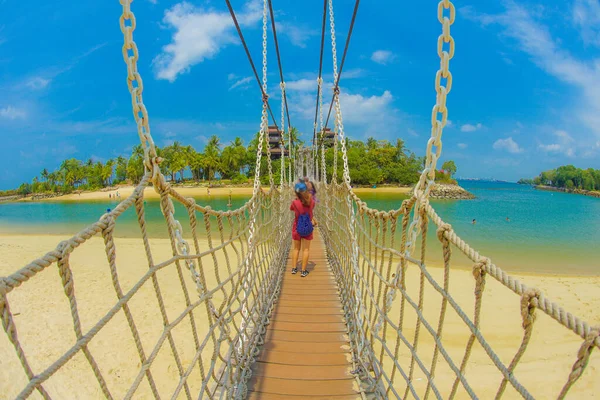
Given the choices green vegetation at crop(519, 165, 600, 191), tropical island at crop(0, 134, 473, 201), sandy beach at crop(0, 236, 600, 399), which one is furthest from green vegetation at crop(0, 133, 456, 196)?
green vegetation at crop(519, 165, 600, 191)

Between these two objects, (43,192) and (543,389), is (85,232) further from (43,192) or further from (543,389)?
(43,192)

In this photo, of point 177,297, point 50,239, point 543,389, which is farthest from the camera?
point 50,239

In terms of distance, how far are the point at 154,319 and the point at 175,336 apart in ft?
2.42

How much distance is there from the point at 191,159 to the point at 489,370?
40.1 metres

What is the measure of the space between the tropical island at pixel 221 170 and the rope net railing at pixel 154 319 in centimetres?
2856

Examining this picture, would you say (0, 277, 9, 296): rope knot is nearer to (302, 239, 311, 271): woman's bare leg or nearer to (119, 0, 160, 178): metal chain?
(119, 0, 160, 178): metal chain

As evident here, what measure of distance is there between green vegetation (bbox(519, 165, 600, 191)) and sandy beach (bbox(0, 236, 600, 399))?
70706 millimetres

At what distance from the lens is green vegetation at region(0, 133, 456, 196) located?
3816 centimetres

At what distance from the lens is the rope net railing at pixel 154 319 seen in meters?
0.80

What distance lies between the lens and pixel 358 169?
124 feet

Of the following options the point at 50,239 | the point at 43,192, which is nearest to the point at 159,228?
the point at 50,239

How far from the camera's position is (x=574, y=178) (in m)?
66.9

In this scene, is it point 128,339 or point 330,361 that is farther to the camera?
point 128,339

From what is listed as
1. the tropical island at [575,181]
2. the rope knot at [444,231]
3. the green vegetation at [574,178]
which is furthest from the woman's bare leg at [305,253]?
the green vegetation at [574,178]
